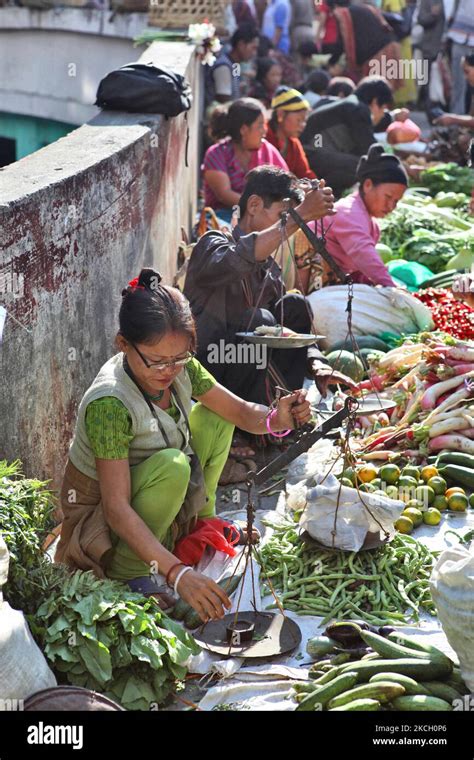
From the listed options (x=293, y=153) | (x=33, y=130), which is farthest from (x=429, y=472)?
(x=33, y=130)

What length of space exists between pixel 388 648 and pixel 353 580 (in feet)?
2.05

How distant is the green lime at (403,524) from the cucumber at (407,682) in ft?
4.10

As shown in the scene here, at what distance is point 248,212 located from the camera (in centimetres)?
488

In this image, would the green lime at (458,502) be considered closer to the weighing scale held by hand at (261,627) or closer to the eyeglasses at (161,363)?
the weighing scale held by hand at (261,627)

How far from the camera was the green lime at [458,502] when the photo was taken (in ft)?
14.5

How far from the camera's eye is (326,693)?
9.77 ft

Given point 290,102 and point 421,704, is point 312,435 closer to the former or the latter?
point 421,704

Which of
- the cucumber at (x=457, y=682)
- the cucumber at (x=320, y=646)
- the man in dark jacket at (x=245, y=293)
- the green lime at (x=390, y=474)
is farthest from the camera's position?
the man in dark jacket at (x=245, y=293)

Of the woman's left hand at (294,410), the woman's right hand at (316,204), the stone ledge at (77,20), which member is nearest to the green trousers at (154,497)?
the woman's left hand at (294,410)

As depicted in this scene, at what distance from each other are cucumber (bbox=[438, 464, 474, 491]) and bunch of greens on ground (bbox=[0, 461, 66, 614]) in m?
2.11

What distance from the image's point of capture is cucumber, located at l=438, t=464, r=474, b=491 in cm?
458

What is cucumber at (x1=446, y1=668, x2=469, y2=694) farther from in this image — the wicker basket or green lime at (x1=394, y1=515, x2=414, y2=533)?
the wicker basket

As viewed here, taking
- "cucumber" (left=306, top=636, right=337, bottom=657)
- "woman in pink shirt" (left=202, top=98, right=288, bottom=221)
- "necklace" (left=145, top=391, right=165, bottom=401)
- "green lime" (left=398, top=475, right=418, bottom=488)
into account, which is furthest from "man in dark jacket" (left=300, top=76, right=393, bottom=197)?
"cucumber" (left=306, top=636, right=337, bottom=657)
